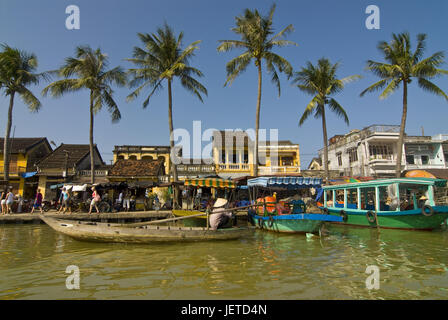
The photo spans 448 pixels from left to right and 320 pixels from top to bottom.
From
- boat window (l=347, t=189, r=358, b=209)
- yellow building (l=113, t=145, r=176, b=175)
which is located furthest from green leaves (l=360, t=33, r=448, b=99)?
yellow building (l=113, t=145, r=176, b=175)

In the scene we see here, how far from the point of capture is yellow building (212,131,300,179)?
26266 mm

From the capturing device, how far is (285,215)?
11.2m

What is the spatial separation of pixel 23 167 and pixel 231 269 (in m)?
29.4

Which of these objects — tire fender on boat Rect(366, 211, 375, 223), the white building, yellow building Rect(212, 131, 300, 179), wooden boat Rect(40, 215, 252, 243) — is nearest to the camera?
wooden boat Rect(40, 215, 252, 243)

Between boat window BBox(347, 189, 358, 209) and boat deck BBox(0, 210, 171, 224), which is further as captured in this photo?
boat deck BBox(0, 210, 171, 224)

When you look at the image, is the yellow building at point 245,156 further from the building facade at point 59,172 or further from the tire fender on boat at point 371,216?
the tire fender on boat at point 371,216

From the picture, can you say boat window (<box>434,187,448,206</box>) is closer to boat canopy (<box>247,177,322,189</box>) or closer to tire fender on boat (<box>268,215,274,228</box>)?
boat canopy (<box>247,177,322,189</box>)

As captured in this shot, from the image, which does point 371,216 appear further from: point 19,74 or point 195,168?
point 19,74

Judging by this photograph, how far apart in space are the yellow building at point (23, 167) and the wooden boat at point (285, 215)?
2334 centimetres

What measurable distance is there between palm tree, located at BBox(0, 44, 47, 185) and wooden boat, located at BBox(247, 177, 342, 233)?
19.8m

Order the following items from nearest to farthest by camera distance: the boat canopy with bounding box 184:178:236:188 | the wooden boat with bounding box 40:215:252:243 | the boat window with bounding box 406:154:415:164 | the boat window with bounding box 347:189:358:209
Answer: the wooden boat with bounding box 40:215:252:243 → the boat canopy with bounding box 184:178:236:188 → the boat window with bounding box 347:189:358:209 → the boat window with bounding box 406:154:415:164

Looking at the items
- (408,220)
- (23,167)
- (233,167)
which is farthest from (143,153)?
(408,220)

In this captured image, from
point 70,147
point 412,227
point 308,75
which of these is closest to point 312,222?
point 412,227
